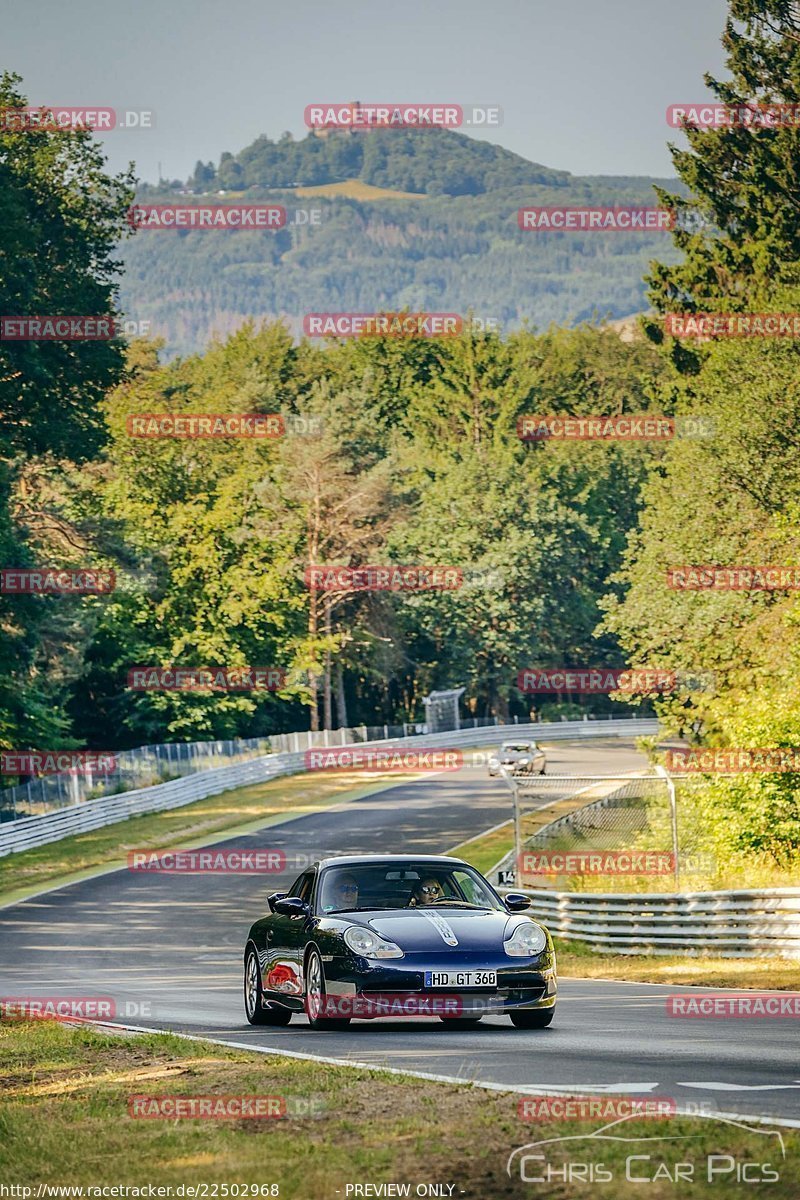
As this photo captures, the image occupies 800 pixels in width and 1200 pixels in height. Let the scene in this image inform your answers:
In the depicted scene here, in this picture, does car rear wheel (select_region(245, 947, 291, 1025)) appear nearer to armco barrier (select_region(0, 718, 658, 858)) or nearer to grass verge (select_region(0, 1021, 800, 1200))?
grass verge (select_region(0, 1021, 800, 1200))

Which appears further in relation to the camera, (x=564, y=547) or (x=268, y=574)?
(x=564, y=547)

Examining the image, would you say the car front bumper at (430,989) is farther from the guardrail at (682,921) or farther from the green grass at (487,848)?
the green grass at (487,848)

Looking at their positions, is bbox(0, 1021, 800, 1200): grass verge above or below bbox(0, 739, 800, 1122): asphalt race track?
above

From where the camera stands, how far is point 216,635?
73.4 metres

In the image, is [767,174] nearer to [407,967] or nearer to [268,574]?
[268,574]

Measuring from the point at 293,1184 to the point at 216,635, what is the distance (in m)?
67.0

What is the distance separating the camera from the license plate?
41.7 feet

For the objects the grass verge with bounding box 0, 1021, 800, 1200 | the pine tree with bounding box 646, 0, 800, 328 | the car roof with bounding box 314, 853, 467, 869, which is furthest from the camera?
the pine tree with bounding box 646, 0, 800, 328

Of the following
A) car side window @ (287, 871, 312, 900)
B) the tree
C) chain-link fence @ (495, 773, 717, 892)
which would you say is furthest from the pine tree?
car side window @ (287, 871, 312, 900)

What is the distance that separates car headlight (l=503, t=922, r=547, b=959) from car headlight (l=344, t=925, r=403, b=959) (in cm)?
84

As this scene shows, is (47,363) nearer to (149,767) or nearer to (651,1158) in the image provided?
(149,767)

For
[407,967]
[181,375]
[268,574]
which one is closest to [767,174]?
[268,574]

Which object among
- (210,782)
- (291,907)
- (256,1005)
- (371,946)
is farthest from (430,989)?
(210,782)

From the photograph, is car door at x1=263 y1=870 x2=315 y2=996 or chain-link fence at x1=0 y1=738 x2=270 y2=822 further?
chain-link fence at x1=0 y1=738 x2=270 y2=822
